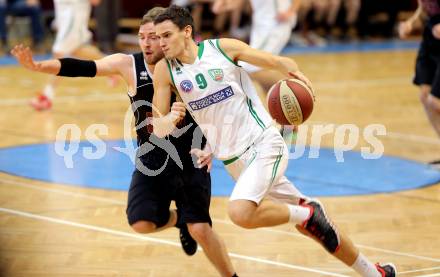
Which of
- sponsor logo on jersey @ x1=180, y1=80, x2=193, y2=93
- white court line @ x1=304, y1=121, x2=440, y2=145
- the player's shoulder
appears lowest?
white court line @ x1=304, y1=121, x2=440, y2=145

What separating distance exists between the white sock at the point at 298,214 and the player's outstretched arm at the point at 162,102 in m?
0.84

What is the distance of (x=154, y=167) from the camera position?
5641 mm

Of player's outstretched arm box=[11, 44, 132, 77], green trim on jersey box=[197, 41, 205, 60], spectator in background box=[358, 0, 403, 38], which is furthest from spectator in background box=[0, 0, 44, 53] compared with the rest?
green trim on jersey box=[197, 41, 205, 60]

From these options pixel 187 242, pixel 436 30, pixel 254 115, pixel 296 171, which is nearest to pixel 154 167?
pixel 187 242

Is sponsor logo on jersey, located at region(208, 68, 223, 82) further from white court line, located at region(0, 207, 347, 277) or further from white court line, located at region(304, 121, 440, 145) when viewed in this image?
white court line, located at region(304, 121, 440, 145)

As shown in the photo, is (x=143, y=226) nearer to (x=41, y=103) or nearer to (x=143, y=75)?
(x=143, y=75)

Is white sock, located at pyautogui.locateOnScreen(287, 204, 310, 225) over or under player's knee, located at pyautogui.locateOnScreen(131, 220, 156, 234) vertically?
over

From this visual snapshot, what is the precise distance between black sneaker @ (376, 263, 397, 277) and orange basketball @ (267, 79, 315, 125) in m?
1.01

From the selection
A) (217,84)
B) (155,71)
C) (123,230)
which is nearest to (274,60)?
(217,84)

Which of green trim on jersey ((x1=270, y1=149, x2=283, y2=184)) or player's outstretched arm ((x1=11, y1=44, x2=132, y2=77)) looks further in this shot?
player's outstretched arm ((x1=11, y1=44, x2=132, y2=77))

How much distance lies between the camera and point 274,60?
17.7 feet

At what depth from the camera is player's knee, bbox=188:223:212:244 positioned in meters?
5.40

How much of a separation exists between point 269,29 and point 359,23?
12.3 metres

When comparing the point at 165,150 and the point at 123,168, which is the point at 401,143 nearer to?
the point at 123,168
